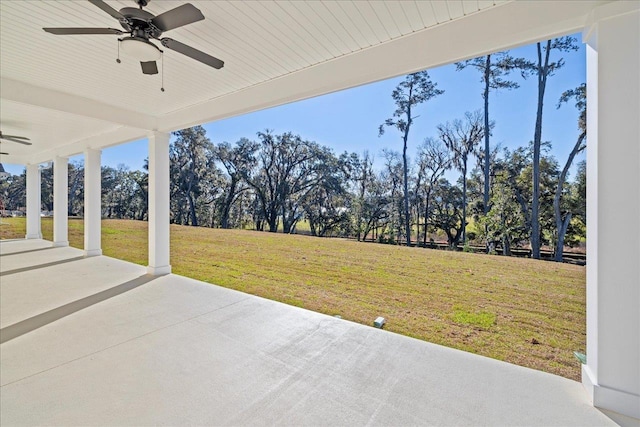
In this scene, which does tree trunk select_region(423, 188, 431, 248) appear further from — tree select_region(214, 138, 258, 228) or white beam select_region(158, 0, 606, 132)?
tree select_region(214, 138, 258, 228)

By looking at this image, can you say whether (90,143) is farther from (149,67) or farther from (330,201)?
(330,201)

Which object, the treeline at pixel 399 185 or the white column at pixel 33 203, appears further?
the white column at pixel 33 203

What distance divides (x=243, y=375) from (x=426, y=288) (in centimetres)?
283

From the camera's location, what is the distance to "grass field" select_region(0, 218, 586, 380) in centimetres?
287

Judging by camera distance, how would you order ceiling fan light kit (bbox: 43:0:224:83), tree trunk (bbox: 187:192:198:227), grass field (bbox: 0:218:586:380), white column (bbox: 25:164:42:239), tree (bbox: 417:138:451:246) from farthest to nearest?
tree trunk (bbox: 187:192:198:227) → white column (bbox: 25:164:42:239) → tree (bbox: 417:138:451:246) → grass field (bbox: 0:218:586:380) → ceiling fan light kit (bbox: 43:0:224:83)

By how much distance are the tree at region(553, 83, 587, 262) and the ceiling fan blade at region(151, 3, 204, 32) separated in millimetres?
3861

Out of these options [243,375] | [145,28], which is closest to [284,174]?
[145,28]

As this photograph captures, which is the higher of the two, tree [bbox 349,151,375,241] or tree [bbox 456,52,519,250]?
tree [bbox 456,52,519,250]

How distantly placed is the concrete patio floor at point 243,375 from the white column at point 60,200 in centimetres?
522

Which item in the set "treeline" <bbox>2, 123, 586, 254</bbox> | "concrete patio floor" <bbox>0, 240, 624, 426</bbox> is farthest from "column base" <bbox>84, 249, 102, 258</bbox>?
"concrete patio floor" <bbox>0, 240, 624, 426</bbox>

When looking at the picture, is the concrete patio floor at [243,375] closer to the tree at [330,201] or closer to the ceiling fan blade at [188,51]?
the ceiling fan blade at [188,51]

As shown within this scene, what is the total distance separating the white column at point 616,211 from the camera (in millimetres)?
1561

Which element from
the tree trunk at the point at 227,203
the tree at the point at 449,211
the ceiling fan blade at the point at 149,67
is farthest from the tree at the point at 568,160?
the tree trunk at the point at 227,203

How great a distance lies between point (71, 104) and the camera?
372 cm
